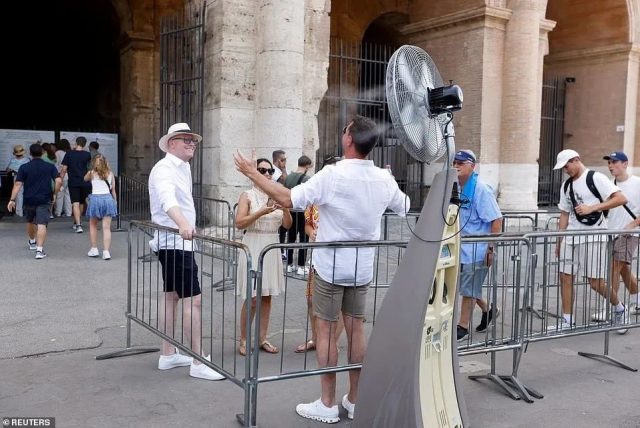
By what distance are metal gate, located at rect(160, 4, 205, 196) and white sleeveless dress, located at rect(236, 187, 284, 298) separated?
239 inches

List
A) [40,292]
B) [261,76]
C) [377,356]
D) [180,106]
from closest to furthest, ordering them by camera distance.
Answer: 1. [377,356]
2. [40,292]
3. [261,76]
4. [180,106]

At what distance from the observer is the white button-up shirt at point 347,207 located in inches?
156

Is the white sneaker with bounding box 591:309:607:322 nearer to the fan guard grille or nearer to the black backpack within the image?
the black backpack

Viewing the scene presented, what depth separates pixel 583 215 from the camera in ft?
21.7

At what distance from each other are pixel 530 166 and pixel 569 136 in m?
5.87

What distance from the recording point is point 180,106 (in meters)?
12.0

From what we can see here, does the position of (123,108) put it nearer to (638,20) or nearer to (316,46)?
(316,46)

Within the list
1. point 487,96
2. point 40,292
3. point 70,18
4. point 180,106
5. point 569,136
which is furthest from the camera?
point 70,18

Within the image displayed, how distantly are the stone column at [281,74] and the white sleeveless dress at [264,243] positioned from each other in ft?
17.2

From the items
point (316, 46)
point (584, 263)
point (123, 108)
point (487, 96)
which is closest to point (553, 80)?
point (487, 96)

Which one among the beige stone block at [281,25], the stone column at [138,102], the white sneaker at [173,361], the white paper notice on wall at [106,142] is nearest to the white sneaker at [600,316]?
the white sneaker at [173,361]

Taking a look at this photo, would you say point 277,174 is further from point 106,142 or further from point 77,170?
point 106,142
